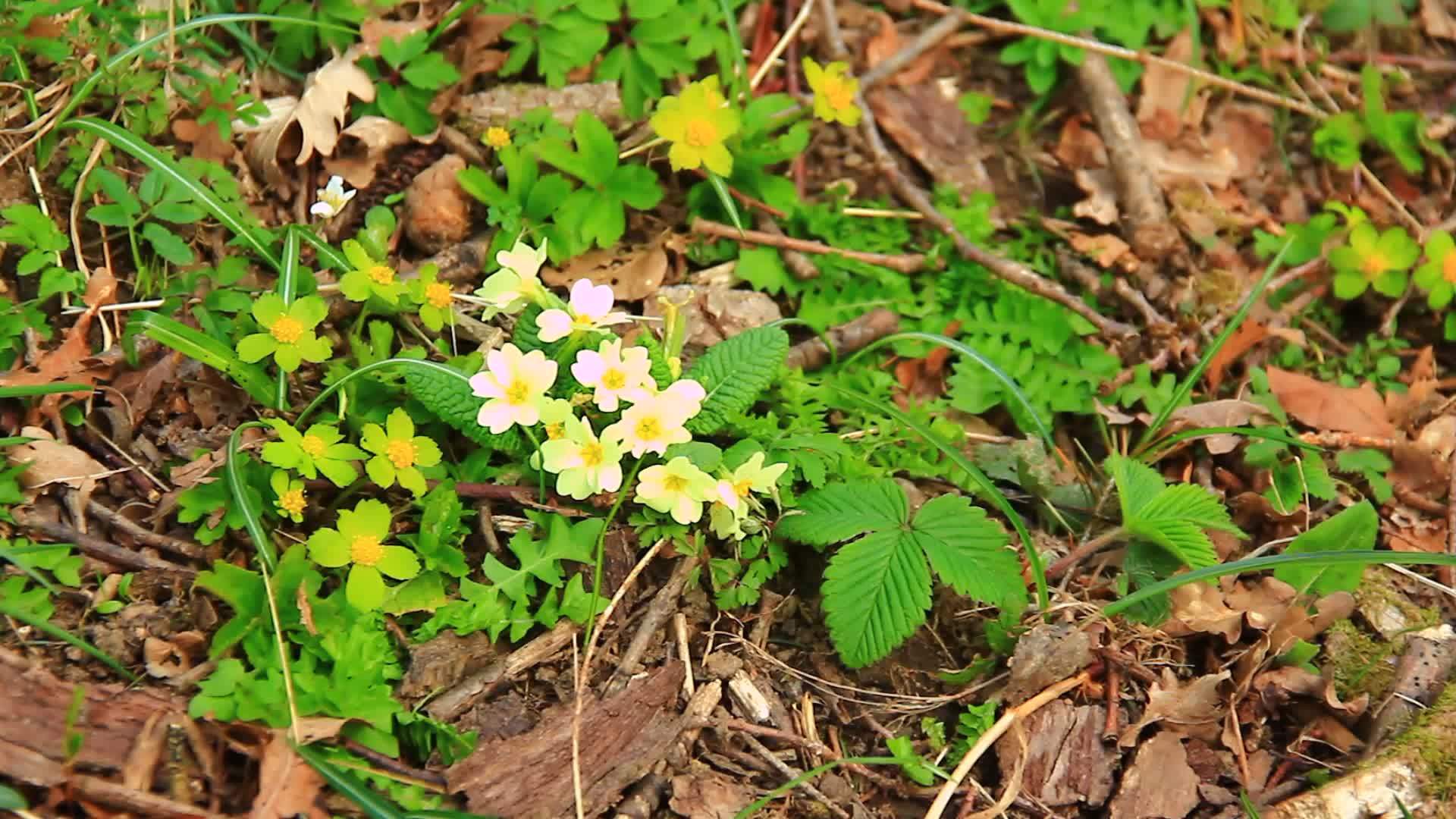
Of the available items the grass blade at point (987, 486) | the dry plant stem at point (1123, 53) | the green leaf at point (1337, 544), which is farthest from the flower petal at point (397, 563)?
the dry plant stem at point (1123, 53)

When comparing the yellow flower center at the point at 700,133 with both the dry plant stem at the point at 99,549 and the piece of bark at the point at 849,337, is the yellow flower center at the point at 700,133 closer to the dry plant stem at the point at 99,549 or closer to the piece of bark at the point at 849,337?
the piece of bark at the point at 849,337

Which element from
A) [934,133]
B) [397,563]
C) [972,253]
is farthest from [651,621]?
[934,133]

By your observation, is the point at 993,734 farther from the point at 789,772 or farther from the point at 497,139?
the point at 497,139

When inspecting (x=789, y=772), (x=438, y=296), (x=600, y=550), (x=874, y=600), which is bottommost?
(x=789, y=772)

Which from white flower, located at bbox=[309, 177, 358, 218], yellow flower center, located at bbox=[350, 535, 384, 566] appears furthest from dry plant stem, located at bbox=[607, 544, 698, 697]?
white flower, located at bbox=[309, 177, 358, 218]

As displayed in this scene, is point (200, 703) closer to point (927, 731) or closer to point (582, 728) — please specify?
point (582, 728)

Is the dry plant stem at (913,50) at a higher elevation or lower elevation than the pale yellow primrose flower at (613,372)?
higher

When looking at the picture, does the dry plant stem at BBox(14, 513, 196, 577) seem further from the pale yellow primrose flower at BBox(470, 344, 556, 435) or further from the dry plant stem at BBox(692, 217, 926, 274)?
the dry plant stem at BBox(692, 217, 926, 274)
